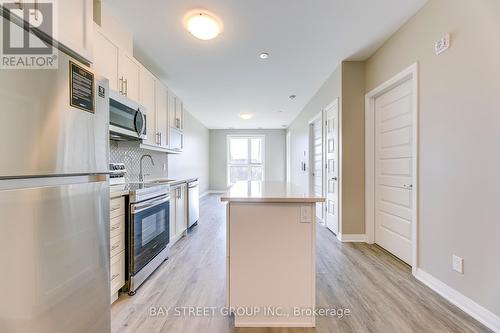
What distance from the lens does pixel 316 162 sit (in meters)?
5.27

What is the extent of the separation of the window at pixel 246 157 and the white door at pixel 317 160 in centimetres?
429

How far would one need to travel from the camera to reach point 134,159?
10.6 ft

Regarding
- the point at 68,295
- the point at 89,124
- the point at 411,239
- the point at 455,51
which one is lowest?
the point at 411,239

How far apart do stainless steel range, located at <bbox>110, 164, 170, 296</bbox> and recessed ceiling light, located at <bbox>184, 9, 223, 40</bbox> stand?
164 centimetres

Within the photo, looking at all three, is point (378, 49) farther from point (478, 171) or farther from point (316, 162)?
point (316, 162)

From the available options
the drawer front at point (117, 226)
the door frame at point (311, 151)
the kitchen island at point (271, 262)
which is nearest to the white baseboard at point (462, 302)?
the kitchen island at point (271, 262)

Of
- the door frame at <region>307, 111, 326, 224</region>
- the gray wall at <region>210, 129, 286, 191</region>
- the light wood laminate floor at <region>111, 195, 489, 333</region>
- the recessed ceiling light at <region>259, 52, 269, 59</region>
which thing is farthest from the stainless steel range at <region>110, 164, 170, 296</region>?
the gray wall at <region>210, 129, 286, 191</region>

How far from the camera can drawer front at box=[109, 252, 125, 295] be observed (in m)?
1.88

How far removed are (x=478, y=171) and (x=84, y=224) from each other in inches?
101

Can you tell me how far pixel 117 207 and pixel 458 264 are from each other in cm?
285

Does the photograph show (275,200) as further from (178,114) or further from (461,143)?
(178,114)

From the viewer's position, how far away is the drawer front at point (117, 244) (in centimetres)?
186

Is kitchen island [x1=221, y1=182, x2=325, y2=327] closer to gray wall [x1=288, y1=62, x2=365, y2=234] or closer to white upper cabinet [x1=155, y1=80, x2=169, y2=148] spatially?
gray wall [x1=288, y1=62, x2=365, y2=234]

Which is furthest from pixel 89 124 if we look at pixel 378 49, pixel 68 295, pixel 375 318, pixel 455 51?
pixel 378 49
